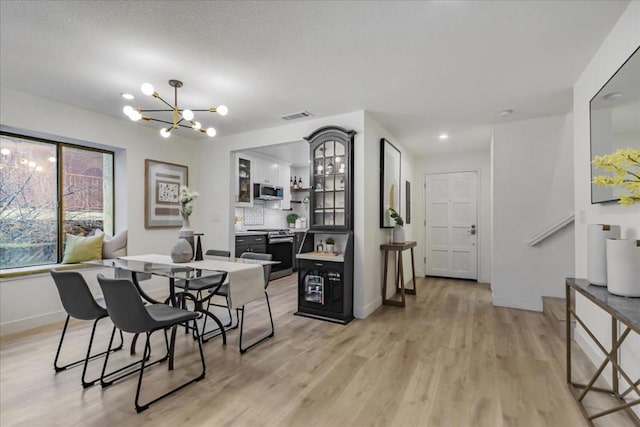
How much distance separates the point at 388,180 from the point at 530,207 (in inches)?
76.0

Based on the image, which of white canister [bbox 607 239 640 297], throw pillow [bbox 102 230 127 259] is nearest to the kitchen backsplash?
throw pillow [bbox 102 230 127 259]

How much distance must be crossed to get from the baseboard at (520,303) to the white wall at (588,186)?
1.13 metres

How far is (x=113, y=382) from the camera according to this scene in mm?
2242

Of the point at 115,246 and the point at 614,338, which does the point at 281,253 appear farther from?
the point at 614,338

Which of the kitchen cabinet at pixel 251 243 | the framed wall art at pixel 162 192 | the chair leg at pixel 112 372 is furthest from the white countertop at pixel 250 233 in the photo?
the chair leg at pixel 112 372

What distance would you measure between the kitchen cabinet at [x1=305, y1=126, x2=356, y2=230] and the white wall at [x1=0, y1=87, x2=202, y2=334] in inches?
94.4

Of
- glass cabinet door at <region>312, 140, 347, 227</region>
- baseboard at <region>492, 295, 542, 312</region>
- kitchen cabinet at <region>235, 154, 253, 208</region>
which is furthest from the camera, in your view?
kitchen cabinet at <region>235, 154, 253, 208</region>

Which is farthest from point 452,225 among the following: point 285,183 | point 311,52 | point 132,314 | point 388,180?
point 132,314

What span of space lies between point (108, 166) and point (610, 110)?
5.70 metres

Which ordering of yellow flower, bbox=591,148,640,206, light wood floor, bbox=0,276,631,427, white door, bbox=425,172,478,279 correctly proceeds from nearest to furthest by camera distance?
yellow flower, bbox=591,148,640,206 → light wood floor, bbox=0,276,631,427 → white door, bbox=425,172,478,279

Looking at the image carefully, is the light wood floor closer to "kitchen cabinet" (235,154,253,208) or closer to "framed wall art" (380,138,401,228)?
"framed wall art" (380,138,401,228)

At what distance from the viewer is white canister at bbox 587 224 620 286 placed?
6.39 feet

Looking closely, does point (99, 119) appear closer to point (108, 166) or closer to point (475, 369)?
point (108, 166)

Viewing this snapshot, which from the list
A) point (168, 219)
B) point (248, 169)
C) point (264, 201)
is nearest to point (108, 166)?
point (168, 219)
